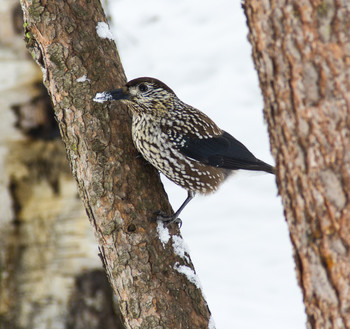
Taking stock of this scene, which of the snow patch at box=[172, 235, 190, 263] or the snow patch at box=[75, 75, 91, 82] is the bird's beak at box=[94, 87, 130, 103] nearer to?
the snow patch at box=[75, 75, 91, 82]

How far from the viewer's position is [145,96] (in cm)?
392

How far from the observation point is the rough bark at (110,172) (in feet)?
9.78

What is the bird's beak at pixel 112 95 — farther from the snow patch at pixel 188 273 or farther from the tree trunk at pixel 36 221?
the tree trunk at pixel 36 221

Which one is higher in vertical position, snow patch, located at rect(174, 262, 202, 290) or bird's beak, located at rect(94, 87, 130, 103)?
bird's beak, located at rect(94, 87, 130, 103)

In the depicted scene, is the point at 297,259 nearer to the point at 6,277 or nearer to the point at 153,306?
the point at 153,306

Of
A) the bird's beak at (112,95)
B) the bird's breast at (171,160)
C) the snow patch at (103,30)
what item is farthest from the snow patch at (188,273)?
the snow patch at (103,30)

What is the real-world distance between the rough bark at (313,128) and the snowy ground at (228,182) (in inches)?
95.1

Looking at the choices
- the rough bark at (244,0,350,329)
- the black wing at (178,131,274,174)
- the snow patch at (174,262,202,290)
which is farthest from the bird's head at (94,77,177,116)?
the rough bark at (244,0,350,329)

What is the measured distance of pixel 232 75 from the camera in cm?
934

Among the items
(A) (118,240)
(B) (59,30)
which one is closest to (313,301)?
(A) (118,240)

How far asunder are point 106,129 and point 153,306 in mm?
1075

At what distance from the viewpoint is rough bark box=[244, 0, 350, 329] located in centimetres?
181

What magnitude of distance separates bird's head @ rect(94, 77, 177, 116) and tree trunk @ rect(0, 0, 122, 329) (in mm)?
1106

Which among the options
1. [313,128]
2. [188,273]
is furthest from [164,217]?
[313,128]
